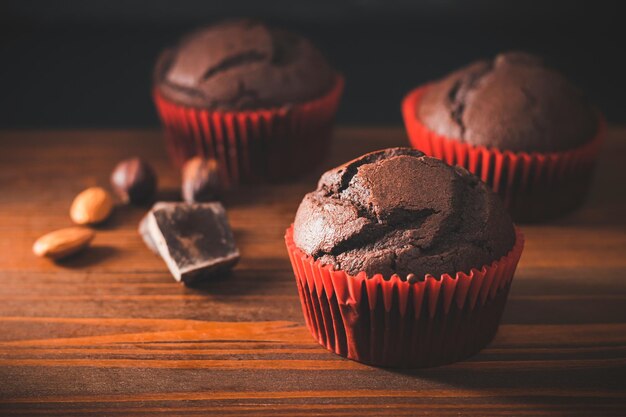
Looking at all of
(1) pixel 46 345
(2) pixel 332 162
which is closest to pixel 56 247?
(1) pixel 46 345

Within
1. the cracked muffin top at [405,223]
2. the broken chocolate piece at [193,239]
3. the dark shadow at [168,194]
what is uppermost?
the cracked muffin top at [405,223]

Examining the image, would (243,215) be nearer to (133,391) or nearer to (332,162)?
(332,162)

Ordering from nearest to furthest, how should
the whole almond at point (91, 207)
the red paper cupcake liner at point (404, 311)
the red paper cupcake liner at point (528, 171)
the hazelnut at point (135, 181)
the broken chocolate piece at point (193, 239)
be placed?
the red paper cupcake liner at point (404, 311)
the broken chocolate piece at point (193, 239)
the red paper cupcake liner at point (528, 171)
the whole almond at point (91, 207)
the hazelnut at point (135, 181)

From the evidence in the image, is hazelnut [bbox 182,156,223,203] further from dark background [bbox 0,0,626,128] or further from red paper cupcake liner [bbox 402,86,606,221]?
dark background [bbox 0,0,626,128]

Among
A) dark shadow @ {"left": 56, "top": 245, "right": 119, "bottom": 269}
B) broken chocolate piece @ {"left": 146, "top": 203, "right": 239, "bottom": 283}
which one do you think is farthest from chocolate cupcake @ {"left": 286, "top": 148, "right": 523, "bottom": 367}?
dark shadow @ {"left": 56, "top": 245, "right": 119, "bottom": 269}

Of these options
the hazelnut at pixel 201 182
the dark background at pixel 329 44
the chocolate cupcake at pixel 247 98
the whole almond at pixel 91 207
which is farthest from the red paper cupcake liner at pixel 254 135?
the dark background at pixel 329 44

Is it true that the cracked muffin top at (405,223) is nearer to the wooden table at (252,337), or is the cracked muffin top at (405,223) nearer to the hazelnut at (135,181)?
the wooden table at (252,337)
